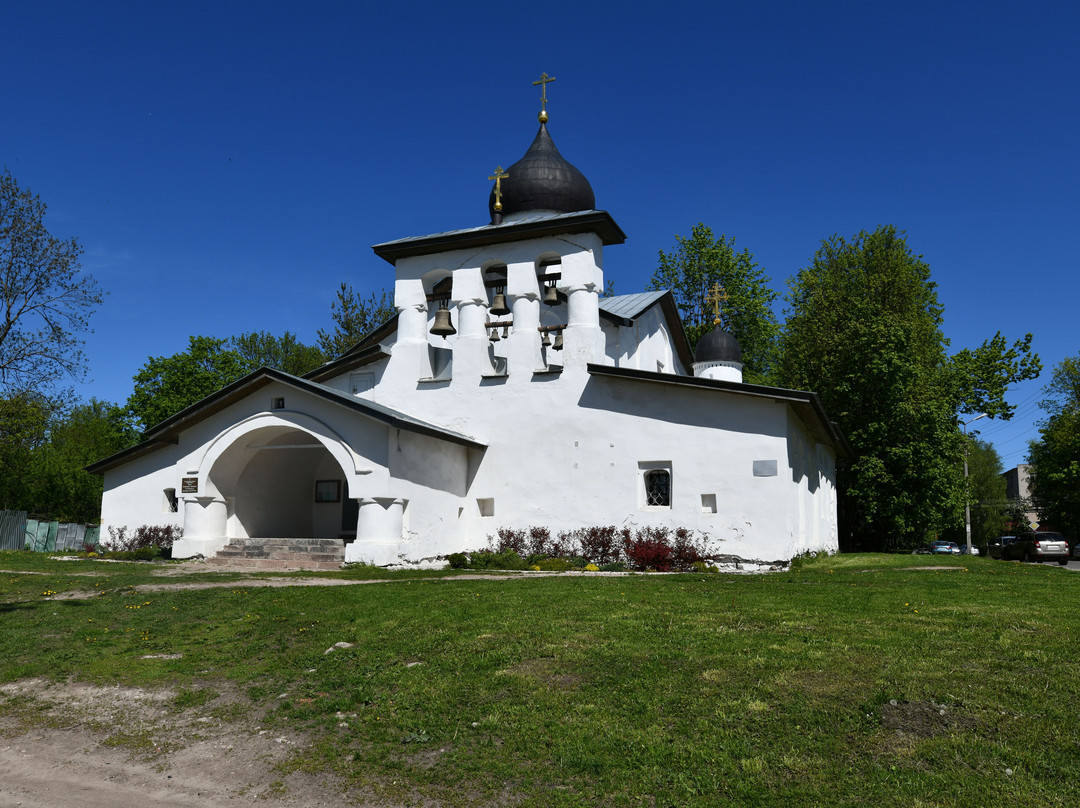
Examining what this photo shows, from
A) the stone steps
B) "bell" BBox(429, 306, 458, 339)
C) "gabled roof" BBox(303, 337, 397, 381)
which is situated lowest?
the stone steps

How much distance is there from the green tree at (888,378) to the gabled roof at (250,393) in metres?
16.2

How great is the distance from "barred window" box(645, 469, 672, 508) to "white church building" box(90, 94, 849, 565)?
0.05 metres

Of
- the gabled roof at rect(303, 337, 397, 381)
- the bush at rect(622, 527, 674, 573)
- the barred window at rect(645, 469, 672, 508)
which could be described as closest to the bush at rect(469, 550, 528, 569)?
the bush at rect(622, 527, 674, 573)

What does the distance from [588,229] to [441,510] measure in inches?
294

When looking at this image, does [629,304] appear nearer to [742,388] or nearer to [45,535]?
[742,388]

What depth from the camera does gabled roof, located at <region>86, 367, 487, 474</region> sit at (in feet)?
58.2

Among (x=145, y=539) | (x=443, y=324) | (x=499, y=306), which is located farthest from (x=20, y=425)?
(x=499, y=306)

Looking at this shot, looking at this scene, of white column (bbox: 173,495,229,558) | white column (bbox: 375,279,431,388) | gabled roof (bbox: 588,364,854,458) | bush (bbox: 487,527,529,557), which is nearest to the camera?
gabled roof (bbox: 588,364,854,458)

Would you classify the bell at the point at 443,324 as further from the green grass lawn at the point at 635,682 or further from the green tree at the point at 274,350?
the green tree at the point at 274,350

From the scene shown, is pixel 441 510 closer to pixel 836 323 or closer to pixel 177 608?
pixel 177 608

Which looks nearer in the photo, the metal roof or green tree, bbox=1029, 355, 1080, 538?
the metal roof

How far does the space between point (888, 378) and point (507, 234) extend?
52.8 feet

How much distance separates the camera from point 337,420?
18.4m

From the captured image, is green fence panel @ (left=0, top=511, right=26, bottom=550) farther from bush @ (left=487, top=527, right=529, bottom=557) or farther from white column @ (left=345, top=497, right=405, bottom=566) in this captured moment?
bush @ (left=487, top=527, right=529, bottom=557)
